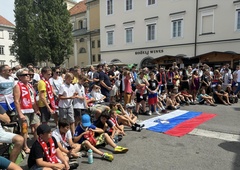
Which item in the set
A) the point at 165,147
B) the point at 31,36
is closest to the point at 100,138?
the point at 165,147

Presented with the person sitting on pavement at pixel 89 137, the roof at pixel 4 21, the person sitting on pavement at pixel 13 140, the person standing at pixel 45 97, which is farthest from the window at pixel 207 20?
the roof at pixel 4 21

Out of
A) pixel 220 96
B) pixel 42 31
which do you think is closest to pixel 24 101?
pixel 220 96

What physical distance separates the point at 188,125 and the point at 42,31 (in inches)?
939

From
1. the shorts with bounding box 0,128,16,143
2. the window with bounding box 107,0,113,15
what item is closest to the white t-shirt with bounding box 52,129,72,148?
the shorts with bounding box 0,128,16,143

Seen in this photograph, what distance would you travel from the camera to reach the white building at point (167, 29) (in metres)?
18.6

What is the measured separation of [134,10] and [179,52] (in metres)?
8.10

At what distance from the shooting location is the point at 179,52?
21.5 m

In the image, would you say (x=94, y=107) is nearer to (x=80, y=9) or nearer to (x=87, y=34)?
(x=87, y=34)

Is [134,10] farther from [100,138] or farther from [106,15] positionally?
[100,138]

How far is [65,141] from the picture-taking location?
13.8 feet

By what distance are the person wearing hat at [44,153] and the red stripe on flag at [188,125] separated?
355 centimetres

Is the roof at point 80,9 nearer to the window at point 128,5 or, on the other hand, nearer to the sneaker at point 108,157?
the window at point 128,5

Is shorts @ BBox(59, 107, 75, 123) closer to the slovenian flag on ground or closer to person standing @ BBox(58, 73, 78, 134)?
person standing @ BBox(58, 73, 78, 134)

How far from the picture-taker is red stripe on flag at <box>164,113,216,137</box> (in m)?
5.94
